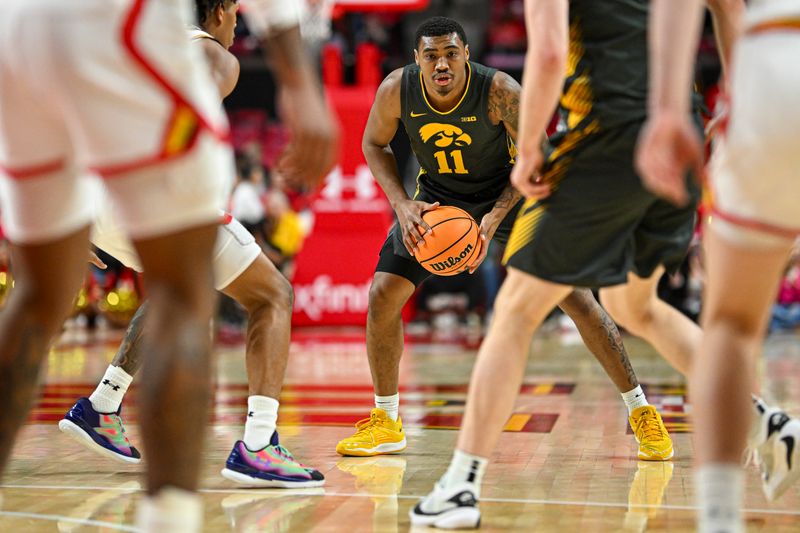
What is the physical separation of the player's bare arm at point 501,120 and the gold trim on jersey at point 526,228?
145 centimetres

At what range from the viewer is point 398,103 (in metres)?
4.93

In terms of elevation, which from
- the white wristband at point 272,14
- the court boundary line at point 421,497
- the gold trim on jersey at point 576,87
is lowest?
the court boundary line at point 421,497

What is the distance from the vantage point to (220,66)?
13.0 feet

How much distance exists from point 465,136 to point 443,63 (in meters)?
0.34

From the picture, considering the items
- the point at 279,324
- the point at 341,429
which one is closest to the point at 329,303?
the point at 341,429

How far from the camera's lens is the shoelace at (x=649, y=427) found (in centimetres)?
450

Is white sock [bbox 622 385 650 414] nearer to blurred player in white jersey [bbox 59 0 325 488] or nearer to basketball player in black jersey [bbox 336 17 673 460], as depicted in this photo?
basketball player in black jersey [bbox 336 17 673 460]

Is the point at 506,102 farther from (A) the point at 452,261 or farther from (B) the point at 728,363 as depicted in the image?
(B) the point at 728,363

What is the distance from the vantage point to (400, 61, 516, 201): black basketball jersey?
4.85m

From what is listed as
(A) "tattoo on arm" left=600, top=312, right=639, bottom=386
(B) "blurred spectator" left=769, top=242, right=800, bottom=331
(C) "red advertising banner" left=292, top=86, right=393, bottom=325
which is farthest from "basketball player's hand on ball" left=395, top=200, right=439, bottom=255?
(B) "blurred spectator" left=769, top=242, right=800, bottom=331

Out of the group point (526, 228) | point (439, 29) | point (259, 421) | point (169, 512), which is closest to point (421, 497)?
point (259, 421)

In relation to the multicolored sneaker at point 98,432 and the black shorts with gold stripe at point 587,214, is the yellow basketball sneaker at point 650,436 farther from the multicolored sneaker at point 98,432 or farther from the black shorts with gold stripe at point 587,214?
the multicolored sneaker at point 98,432

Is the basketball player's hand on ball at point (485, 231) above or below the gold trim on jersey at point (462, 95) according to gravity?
below

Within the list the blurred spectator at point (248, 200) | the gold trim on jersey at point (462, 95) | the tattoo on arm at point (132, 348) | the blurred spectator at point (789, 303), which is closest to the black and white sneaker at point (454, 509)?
the tattoo on arm at point (132, 348)
